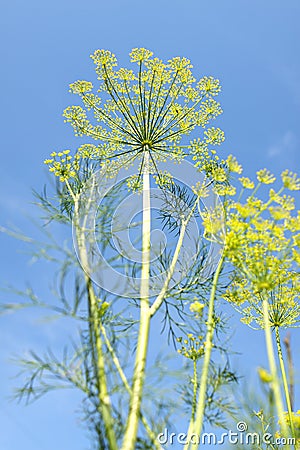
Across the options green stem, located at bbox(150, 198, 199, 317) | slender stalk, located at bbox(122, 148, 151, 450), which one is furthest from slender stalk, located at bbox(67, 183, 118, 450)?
green stem, located at bbox(150, 198, 199, 317)

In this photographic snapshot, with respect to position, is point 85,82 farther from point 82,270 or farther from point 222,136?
point 82,270

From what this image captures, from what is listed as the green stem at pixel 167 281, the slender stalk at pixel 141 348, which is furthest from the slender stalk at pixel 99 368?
the green stem at pixel 167 281

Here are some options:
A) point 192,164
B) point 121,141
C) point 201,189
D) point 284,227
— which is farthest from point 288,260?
point 121,141

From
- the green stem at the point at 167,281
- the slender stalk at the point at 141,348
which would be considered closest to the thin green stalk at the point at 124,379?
the slender stalk at the point at 141,348

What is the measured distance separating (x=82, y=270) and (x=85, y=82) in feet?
11.6

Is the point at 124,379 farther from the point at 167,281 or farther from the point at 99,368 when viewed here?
→ the point at 167,281

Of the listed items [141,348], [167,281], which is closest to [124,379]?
[141,348]

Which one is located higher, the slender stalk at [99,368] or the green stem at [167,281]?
the green stem at [167,281]

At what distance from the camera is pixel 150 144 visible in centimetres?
565

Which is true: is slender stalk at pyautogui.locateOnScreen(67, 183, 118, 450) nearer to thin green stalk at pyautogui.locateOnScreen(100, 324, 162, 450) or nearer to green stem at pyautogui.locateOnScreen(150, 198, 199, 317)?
thin green stalk at pyautogui.locateOnScreen(100, 324, 162, 450)

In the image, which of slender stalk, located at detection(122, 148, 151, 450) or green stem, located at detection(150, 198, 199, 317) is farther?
green stem, located at detection(150, 198, 199, 317)

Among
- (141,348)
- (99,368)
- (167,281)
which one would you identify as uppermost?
(167,281)

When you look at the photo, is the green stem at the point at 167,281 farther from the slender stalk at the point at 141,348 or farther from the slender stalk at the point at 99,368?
the slender stalk at the point at 99,368

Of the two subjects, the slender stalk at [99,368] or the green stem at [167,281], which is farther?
the green stem at [167,281]
